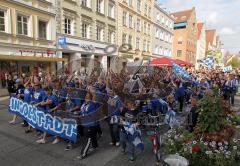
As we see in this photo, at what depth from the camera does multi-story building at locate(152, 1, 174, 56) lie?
36.0 meters

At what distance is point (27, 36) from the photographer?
15117 mm

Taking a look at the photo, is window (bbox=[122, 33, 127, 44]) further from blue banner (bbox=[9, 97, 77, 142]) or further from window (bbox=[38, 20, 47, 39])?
blue banner (bbox=[9, 97, 77, 142])

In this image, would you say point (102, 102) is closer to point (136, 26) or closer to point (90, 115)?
point (90, 115)

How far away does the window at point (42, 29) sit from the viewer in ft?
53.6

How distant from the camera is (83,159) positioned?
4992 millimetres

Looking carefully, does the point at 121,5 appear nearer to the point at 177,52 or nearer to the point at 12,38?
the point at 12,38

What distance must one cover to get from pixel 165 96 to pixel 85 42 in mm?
14822

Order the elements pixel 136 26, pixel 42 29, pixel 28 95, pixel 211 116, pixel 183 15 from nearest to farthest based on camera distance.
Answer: pixel 211 116
pixel 28 95
pixel 42 29
pixel 136 26
pixel 183 15

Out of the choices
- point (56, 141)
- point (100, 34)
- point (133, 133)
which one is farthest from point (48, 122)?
point (100, 34)

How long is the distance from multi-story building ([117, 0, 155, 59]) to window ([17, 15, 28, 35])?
12.9m

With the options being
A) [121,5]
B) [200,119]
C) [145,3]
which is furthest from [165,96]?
[145,3]

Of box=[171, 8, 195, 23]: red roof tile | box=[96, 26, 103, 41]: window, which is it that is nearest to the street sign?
box=[96, 26, 103, 41]: window

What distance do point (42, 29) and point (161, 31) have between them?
91.1ft

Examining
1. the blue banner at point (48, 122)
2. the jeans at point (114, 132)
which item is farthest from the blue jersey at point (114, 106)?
the blue banner at point (48, 122)
